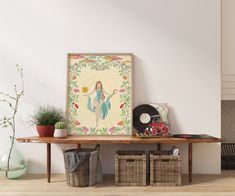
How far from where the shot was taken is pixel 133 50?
349 centimetres

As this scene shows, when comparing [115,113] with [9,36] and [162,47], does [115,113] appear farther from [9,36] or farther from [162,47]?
[9,36]

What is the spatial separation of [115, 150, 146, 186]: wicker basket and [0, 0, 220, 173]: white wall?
502 millimetres

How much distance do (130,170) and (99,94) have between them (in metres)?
0.90

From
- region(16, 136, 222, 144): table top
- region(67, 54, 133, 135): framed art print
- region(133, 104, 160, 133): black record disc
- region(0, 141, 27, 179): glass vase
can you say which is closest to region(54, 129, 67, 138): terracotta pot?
region(16, 136, 222, 144): table top

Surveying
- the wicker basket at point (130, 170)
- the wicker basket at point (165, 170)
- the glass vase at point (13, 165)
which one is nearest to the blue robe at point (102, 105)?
the wicker basket at point (130, 170)

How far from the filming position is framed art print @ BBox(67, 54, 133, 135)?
11.3 ft

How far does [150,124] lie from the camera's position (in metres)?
3.34

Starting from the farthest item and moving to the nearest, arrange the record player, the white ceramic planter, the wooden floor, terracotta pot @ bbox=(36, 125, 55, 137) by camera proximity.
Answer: the record player, terracotta pot @ bbox=(36, 125, 55, 137), the white ceramic planter, the wooden floor

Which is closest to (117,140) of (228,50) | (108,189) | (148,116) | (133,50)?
(108,189)

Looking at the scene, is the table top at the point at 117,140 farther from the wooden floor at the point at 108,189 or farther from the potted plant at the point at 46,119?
the wooden floor at the point at 108,189

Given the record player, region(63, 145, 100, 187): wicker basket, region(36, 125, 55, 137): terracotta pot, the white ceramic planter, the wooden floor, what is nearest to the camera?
the wooden floor

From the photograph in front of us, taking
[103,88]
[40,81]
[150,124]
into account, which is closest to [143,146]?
[150,124]

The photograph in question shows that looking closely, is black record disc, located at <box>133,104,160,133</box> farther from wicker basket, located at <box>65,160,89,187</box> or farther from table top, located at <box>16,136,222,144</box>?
wicker basket, located at <box>65,160,89,187</box>

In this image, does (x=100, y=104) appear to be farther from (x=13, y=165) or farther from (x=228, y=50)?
(x=228, y=50)
